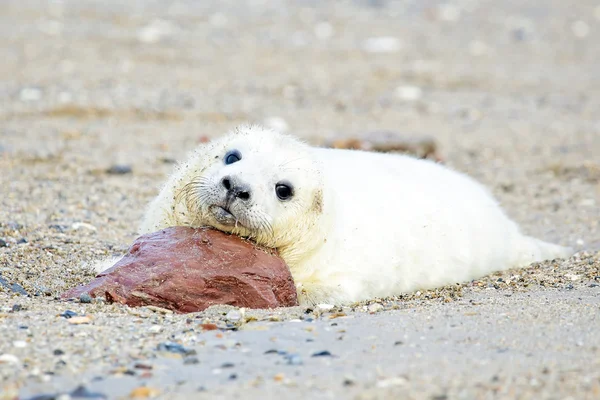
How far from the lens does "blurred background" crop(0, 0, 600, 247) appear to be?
7.28 m

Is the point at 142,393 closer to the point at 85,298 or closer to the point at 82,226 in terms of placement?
the point at 85,298

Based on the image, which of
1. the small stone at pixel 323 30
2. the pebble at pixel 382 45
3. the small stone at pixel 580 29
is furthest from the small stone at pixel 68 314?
the small stone at pixel 580 29

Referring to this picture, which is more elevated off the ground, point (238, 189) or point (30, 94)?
point (30, 94)

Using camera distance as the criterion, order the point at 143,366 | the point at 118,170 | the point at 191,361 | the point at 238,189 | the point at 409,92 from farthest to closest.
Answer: the point at 409,92 < the point at 118,170 < the point at 238,189 < the point at 191,361 < the point at 143,366

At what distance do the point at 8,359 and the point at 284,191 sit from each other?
1.59 metres

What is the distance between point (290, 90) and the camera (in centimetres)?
1128

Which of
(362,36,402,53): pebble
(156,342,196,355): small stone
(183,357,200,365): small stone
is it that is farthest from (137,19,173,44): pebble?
(183,357,200,365): small stone

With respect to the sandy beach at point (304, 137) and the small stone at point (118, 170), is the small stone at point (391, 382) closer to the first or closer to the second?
the sandy beach at point (304, 137)

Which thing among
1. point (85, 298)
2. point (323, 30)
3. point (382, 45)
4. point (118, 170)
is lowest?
point (85, 298)

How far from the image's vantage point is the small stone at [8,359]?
3.05m

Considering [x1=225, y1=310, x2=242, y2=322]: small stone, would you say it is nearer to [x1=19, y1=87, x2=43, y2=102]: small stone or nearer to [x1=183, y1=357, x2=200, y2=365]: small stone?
[x1=183, y1=357, x2=200, y2=365]: small stone

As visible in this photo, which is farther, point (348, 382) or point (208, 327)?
point (208, 327)

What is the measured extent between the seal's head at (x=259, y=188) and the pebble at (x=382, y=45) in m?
9.38

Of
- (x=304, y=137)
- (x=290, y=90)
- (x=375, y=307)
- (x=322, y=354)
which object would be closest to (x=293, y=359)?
(x=322, y=354)
